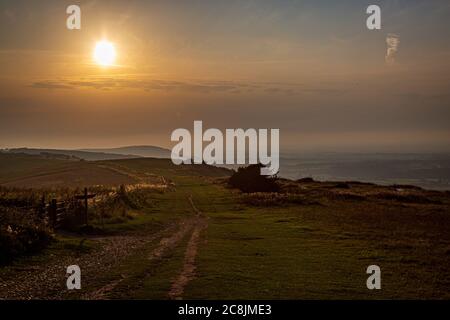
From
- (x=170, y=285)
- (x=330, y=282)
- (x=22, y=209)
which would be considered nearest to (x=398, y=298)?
(x=330, y=282)

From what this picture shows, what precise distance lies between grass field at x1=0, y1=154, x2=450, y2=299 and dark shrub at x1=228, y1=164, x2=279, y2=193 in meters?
40.2

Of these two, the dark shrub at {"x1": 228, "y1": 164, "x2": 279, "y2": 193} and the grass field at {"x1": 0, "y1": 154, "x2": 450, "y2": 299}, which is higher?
the dark shrub at {"x1": 228, "y1": 164, "x2": 279, "y2": 193}

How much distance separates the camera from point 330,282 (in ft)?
65.6

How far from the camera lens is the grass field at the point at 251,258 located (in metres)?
18.3

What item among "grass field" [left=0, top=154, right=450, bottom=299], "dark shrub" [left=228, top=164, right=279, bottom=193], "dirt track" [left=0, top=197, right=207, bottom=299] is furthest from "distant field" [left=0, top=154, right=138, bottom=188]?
"dirt track" [left=0, top=197, right=207, bottom=299]

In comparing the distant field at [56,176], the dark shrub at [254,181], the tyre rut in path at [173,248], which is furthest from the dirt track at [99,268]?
the distant field at [56,176]

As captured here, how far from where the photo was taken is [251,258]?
83.1 feet

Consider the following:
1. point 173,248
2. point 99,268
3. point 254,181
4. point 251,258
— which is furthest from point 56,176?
point 99,268

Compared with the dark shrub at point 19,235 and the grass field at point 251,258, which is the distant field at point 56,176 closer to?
the grass field at point 251,258

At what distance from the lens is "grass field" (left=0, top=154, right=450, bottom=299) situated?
18.3m

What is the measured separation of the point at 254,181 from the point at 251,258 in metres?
65.0

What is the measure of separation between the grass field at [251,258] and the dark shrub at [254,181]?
40.2 meters

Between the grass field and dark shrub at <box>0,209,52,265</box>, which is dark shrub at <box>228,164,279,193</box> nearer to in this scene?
the grass field
